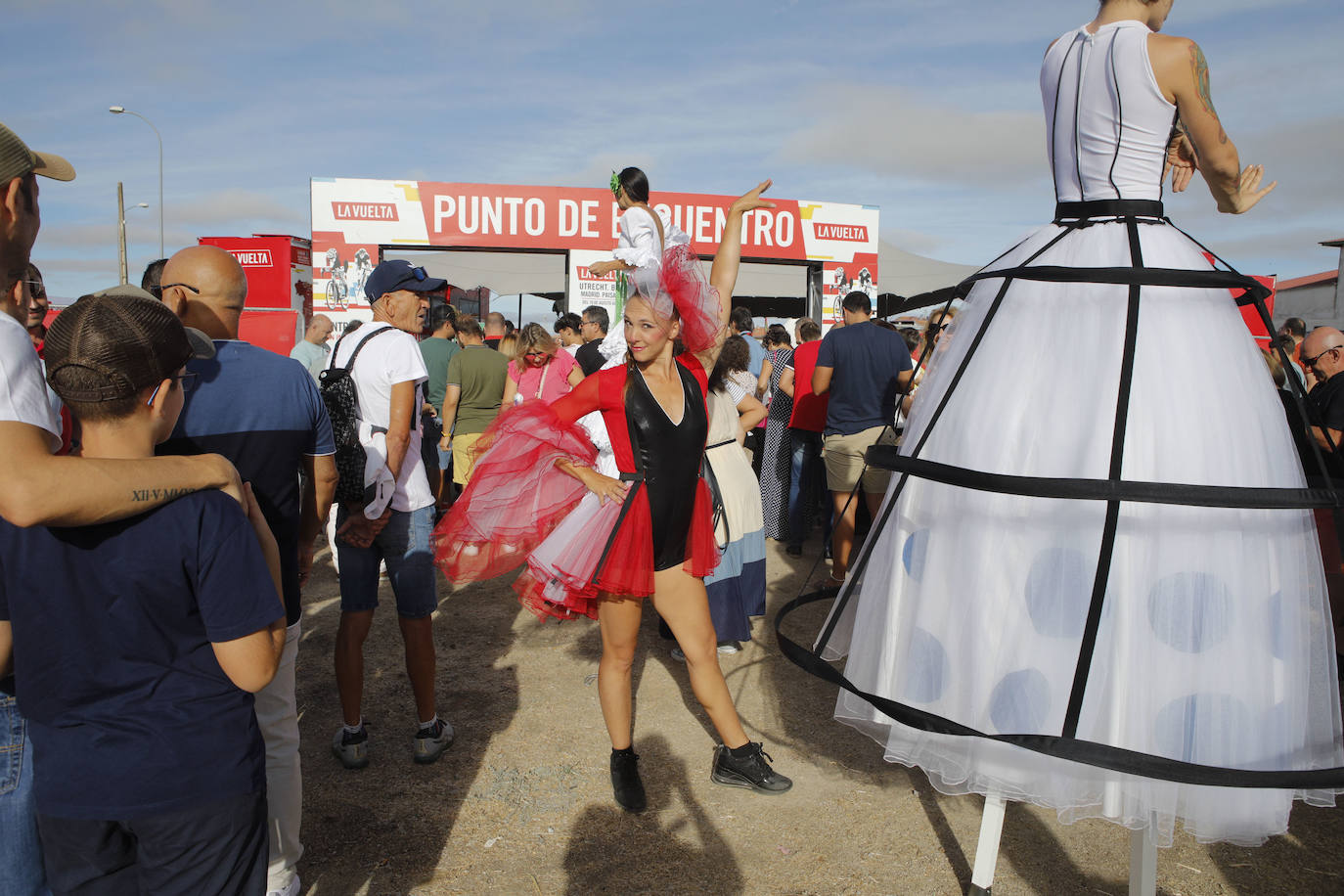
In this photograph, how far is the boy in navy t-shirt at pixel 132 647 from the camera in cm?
161

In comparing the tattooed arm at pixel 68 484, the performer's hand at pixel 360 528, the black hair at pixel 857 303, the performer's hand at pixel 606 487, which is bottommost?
the performer's hand at pixel 360 528

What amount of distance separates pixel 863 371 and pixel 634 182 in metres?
2.66

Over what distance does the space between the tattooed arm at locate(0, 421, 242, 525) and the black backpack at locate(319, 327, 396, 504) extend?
1.86 m

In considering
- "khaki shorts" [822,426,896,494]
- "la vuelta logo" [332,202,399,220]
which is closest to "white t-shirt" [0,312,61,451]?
"khaki shorts" [822,426,896,494]

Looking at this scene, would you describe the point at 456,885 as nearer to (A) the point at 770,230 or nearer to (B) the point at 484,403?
(B) the point at 484,403

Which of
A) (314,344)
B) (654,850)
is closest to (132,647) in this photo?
(654,850)

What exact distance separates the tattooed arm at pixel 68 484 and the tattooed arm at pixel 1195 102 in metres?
2.59

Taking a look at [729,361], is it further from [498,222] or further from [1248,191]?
[498,222]

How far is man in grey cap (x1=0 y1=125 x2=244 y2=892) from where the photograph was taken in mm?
1502

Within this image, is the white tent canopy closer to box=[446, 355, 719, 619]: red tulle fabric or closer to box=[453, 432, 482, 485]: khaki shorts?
box=[453, 432, 482, 485]: khaki shorts

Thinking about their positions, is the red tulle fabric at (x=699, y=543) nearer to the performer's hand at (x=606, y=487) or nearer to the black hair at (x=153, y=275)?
the performer's hand at (x=606, y=487)

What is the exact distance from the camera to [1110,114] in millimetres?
2361

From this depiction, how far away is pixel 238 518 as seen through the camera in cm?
171

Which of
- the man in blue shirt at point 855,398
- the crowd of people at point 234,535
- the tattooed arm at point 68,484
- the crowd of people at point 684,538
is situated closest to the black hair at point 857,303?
the man in blue shirt at point 855,398
